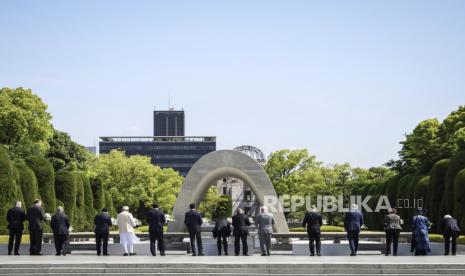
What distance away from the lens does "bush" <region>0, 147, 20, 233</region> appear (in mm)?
39312

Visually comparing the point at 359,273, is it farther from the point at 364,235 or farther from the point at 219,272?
the point at 364,235

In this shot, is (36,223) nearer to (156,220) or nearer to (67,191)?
(156,220)

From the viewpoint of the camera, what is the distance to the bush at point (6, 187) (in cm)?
3931

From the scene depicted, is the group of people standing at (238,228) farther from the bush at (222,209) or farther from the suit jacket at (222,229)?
the bush at (222,209)

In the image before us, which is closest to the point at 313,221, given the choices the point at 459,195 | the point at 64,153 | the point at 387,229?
the point at 387,229

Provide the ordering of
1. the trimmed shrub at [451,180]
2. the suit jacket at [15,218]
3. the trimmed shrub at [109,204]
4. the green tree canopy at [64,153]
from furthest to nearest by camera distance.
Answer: the trimmed shrub at [109,204]
the green tree canopy at [64,153]
the trimmed shrub at [451,180]
the suit jacket at [15,218]

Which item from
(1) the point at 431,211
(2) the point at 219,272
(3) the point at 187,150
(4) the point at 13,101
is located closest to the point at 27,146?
(4) the point at 13,101

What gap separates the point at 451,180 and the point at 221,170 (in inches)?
515

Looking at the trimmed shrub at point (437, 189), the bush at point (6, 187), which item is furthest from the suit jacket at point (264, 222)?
the trimmed shrub at point (437, 189)

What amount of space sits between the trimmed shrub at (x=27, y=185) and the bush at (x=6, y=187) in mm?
3273

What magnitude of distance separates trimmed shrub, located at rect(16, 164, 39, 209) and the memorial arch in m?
10.2

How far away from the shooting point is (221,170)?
38.2 m

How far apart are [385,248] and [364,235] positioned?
1603 mm

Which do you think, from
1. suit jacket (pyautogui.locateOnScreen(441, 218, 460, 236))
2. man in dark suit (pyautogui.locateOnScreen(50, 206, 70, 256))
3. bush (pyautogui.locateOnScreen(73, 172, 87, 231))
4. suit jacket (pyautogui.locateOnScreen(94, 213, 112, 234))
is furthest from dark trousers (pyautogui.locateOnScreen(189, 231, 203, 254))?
bush (pyautogui.locateOnScreen(73, 172, 87, 231))
